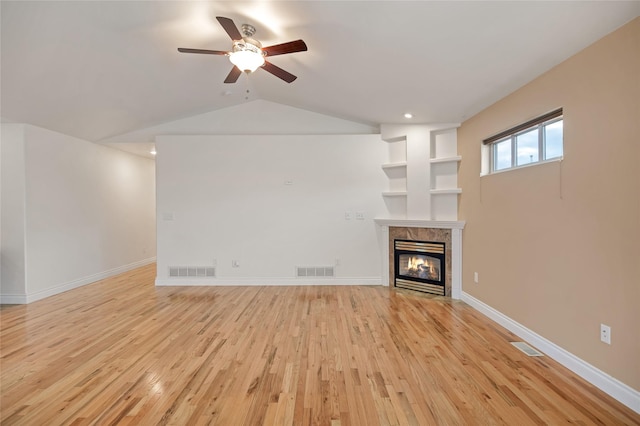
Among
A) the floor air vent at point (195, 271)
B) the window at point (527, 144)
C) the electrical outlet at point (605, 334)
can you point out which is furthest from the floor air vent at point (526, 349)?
the floor air vent at point (195, 271)

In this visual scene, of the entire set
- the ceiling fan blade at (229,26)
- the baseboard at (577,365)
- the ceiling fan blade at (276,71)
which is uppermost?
the ceiling fan blade at (229,26)

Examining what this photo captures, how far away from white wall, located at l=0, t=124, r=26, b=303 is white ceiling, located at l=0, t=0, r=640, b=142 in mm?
438

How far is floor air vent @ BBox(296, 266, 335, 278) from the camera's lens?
4.87 m

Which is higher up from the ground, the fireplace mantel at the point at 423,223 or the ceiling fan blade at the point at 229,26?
the ceiling fan blade at the point at 229,26

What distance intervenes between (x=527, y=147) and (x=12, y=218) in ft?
21.6

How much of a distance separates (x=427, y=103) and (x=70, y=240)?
590 cm

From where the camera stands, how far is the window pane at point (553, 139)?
251 centimetres

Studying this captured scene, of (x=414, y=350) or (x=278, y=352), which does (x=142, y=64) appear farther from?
(x=414, y=350)

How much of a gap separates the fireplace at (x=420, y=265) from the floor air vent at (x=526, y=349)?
4.97 ft

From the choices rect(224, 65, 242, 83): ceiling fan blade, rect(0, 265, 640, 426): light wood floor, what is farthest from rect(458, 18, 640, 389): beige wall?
rect(224, 65, 242, 83): ceiling fan blade

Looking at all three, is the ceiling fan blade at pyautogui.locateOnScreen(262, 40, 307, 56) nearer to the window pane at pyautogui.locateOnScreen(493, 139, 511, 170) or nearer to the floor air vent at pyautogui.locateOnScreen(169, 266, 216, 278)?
the window pane at pyautogui.locateOnScreen(493, 139, 511, 170)

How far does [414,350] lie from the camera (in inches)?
101

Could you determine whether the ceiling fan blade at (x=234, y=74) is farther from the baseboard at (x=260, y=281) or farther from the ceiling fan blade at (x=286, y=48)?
the baseboard at (x=260, y=281)

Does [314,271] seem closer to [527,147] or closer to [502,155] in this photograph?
[502,155]
